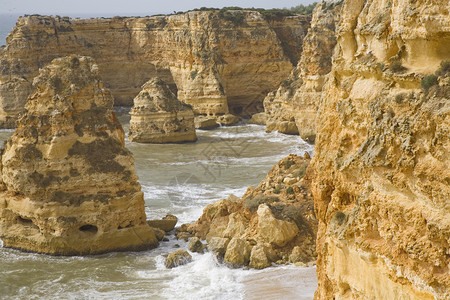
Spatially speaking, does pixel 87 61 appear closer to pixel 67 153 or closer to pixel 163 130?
pixel 67 153

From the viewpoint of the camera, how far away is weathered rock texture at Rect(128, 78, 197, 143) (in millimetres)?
46688

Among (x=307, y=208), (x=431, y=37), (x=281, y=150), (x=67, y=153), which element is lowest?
(x=281, y=150)

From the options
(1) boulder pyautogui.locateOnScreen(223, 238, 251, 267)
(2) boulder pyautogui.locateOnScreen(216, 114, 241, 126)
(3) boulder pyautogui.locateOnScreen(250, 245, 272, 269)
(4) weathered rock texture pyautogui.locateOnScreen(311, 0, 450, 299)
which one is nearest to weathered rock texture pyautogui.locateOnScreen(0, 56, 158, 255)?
(1) boulder pyautogui.locateOnScreen(223, 238, 251, 267)

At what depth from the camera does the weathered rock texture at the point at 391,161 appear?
7203mm

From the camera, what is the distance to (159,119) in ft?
153

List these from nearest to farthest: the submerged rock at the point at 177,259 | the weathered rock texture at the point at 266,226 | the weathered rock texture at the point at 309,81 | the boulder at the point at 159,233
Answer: the weathered rock texture at the point at 266,226, the submerged rock at the point at 177,259, the boulder at the point at 159,233, the weathered rock texture at the point at 309,81

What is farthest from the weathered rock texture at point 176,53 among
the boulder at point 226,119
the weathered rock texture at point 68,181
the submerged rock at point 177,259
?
the submerged rock at point 177,259

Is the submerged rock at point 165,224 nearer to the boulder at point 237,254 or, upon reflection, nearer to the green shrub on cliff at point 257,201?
the green shrub on cliff at point 257,201

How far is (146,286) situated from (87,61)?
8657mm

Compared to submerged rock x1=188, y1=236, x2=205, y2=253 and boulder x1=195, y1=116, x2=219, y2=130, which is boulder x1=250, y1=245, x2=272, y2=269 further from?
boulder x1=195, y1=116, x2=219, y2=130

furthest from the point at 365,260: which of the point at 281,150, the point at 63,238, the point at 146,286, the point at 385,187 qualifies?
the point at 281,150

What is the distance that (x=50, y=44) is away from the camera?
6025 cm

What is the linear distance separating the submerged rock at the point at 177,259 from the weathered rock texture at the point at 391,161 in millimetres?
9019

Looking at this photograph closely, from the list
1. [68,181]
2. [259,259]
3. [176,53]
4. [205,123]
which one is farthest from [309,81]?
[259,259]
